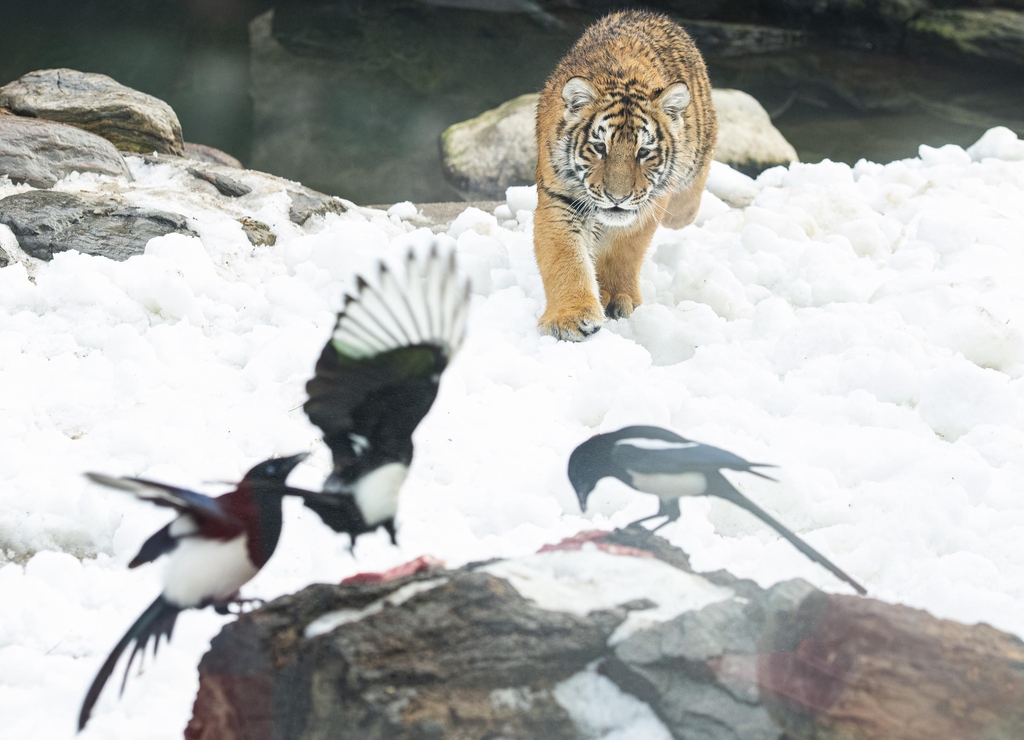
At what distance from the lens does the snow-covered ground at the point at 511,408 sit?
116 centimetres

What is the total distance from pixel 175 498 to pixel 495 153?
15.5 ft

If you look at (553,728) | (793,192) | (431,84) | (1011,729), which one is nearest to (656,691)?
(553,728)

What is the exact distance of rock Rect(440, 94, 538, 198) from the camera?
5.38 m

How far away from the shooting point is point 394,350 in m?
1.17

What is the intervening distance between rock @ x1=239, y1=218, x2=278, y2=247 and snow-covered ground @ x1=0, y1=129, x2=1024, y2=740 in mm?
40

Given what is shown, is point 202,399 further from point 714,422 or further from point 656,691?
point 656,691

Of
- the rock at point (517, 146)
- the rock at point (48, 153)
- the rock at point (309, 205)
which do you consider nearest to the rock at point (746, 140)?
the rock at point (517, 146)

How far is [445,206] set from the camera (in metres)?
3.83

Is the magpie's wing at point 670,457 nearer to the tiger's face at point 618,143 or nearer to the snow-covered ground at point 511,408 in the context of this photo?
the snow-covered ground at point 511,408

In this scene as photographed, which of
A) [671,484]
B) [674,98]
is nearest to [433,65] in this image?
[674,98]

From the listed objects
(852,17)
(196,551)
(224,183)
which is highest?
(852,17)

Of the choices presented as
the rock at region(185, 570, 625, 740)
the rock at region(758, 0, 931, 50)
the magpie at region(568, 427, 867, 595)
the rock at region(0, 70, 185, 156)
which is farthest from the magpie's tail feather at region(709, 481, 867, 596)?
the rock at region(758, 0, 931, 50)

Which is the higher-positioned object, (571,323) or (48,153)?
(48,153)

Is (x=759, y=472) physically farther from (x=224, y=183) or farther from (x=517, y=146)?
(x=517, y=146)
